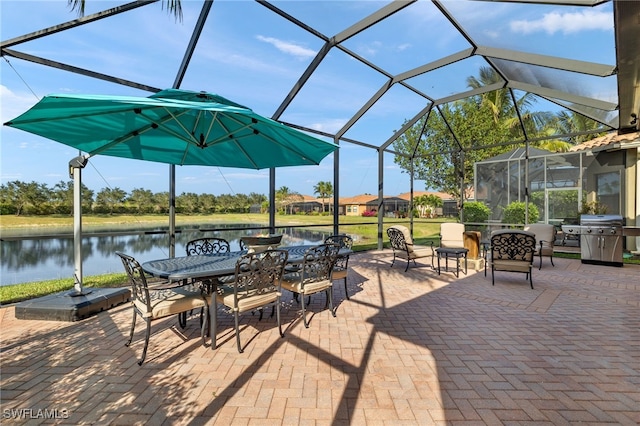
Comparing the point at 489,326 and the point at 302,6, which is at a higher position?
the point at 302,6

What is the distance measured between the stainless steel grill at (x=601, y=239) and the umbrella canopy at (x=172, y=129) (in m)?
7.04

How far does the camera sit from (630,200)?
27.4 ft

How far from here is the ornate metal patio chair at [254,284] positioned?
9.23 ft

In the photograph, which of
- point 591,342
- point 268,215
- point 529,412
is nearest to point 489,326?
point 591,342

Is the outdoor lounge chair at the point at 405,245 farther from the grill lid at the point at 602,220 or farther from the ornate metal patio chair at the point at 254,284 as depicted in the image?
the grill lid at the point at 602,220

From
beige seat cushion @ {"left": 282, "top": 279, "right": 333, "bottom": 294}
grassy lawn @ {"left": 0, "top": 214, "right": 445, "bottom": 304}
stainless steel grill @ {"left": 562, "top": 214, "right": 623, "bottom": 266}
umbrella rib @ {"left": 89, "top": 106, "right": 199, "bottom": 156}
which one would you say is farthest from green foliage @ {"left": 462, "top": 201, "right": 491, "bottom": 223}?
umbrella rib @ {"left": 89, "top": 106, "right": 199, "bottom": 156}

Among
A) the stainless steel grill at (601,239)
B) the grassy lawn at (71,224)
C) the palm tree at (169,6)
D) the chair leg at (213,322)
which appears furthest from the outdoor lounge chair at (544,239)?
the palm tree at (169,6)

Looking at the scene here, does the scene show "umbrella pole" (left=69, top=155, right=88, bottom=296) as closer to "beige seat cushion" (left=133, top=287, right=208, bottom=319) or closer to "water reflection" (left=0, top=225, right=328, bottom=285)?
"water reflection" (left=0, top=225, right=328, bottom=285)

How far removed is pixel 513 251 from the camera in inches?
205

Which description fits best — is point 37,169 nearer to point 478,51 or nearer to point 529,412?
point 529,412

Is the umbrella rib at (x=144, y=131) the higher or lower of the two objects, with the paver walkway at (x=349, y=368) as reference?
higher

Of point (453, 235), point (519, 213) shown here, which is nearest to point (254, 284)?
point (453, 235)

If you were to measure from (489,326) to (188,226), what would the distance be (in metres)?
5.11

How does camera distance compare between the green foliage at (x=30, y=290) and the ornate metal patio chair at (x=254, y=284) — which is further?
the green foliage at (x=30, y=290)
